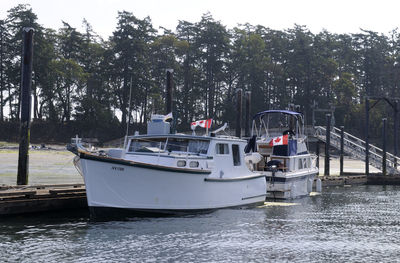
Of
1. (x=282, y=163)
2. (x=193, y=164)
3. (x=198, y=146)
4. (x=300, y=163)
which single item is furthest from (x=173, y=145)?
(x=300, y=163)

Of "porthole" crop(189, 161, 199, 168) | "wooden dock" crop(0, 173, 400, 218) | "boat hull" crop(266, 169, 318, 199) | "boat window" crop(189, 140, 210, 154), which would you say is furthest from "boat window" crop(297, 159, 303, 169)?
"wooden dock" crop(0, 173, 400, 218)

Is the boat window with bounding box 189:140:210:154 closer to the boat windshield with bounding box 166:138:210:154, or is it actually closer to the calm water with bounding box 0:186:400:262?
the boat windshield with bounding box 166:138:210:154

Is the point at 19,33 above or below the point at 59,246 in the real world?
above

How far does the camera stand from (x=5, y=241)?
17438 millimetres

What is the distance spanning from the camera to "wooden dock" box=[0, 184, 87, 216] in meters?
20.8

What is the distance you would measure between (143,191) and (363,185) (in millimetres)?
30406

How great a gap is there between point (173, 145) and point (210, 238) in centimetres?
599

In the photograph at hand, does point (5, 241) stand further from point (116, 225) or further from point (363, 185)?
point (363, 185)

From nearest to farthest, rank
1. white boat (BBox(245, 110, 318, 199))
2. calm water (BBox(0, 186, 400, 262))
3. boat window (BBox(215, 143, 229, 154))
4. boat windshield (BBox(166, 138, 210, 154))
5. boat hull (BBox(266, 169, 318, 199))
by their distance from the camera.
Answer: calm water (BBox(0, 186, 400, 262)) < boat windshield (BBox(166, 138, 210, 154)) < boat window (BBox(215, 143, 229, 154)) < white boat (BBox(245, 110, 318, 199)) < boat hull (BBox(266, 169, 318, 199))

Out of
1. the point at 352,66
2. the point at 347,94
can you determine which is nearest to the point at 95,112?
Answer: the point at 347,94

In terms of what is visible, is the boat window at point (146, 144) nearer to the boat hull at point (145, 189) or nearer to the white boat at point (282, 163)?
the boat hull at point (145, 189)

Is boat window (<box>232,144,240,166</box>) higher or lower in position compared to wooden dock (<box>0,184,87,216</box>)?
higher

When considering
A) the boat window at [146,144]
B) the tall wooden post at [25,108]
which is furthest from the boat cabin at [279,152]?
the tall wooden post at [25,108]

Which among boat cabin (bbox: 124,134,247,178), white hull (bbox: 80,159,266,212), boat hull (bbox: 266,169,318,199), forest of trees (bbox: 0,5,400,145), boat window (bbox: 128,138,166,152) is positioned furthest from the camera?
forest of trees (bbox: 0,5,400,145)
